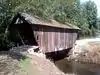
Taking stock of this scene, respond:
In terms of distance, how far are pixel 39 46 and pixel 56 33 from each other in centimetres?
425

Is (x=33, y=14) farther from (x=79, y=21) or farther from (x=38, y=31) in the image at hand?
(x=79, y=21)

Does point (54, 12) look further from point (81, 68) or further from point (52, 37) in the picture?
point (81, 68)

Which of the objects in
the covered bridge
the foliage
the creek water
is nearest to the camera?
the foliage

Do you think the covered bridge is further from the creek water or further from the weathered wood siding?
the creek water

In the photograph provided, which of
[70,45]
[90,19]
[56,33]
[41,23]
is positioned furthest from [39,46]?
[90,19]

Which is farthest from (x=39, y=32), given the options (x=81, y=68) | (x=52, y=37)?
(x=81, y=68)

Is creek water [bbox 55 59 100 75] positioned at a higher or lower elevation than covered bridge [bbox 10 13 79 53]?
lower

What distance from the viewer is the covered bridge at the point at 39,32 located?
20297 mm

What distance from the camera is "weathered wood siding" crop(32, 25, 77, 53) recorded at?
2105cm

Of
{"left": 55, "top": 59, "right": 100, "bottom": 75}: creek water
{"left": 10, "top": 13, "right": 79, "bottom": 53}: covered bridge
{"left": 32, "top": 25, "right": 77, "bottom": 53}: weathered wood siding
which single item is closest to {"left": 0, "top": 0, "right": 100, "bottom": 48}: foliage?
{"left": 10, "top": 13, "right": 79, "bottom": 53}: covered bridge

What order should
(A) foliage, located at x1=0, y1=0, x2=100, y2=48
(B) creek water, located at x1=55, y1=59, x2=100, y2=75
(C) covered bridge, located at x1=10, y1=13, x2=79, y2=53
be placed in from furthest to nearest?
1. (B) creek water, located at x1=55, y1=59, x2=100, y2=75
2. (C) covered bridge, located at x1=10, y1=13, x2=79, y2=53
3. (A) foliage, located at x1=0, y1=0, x2=100, y2=48

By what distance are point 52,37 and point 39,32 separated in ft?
10.5

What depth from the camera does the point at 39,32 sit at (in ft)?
68.7

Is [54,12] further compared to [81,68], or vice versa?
[54,12]
